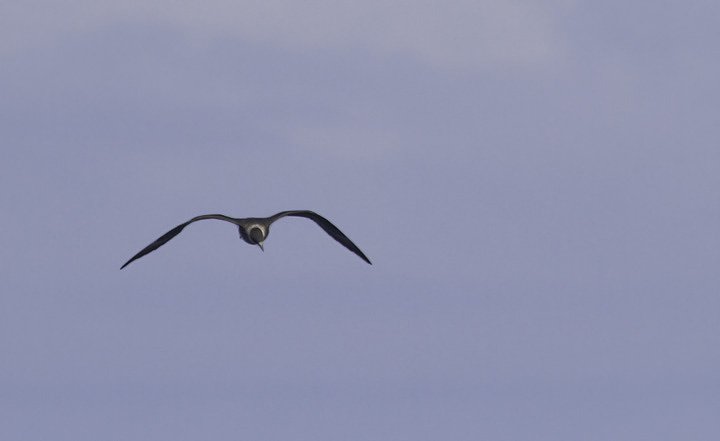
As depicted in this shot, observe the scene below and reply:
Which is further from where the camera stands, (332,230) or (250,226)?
(332,230)

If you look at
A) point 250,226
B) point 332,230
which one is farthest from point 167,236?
point 332,230

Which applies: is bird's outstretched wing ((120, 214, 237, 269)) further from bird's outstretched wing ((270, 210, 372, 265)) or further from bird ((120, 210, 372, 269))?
bird's outstretched wing ((270, 210, 372, 265))

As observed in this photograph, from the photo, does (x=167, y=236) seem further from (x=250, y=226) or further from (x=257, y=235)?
(x=257, y=235)

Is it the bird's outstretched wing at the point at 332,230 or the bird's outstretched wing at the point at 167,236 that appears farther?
the bird's outstretched wing at the point at 332,230

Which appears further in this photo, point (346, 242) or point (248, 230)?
point (346, 242)

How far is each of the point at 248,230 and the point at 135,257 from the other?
5.18 meters

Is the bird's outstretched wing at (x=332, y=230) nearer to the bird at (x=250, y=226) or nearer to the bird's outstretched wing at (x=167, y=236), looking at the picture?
the bird at (x=250, y=226)

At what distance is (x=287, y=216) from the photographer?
48031 millimetres

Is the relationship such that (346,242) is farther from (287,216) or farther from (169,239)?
(169,239)

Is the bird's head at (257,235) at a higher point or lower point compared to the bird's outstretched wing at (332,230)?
lower

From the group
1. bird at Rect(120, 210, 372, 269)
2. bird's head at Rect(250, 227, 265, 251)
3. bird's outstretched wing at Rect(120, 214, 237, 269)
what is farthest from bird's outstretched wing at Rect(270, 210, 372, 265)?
bird's outstretched wing at Rect(120, 214, 237, 269)

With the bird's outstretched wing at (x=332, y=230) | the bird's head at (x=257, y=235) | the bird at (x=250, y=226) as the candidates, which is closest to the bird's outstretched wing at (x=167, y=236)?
the bird at (x=250, y=226)

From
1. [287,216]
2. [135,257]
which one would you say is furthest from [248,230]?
[135,257]

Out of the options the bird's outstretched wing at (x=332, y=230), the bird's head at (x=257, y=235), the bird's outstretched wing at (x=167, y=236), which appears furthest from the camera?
the bird's outstretched wing at (x=332, y=230)
